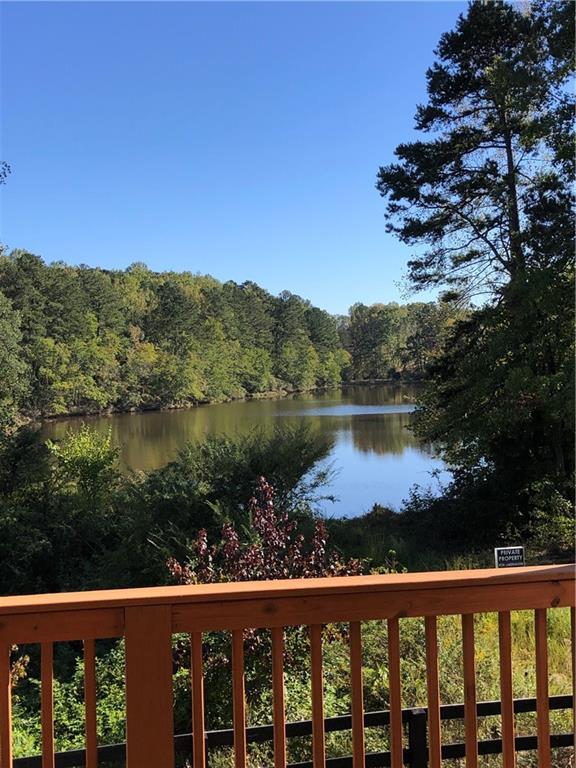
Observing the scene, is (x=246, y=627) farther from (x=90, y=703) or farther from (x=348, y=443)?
(x=348, y=443)

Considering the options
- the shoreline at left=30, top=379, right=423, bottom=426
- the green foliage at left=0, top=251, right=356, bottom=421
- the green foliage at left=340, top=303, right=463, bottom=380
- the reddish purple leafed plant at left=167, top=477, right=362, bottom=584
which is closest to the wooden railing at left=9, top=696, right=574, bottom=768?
the reddish purple leafed plant at left=167, top=477, right=362, bottom=584

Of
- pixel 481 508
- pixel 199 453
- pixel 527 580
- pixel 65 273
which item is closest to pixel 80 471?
pixel 199 453

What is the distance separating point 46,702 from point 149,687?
0.22 meters

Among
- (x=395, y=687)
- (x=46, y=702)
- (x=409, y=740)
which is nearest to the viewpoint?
(x=46, y=702)

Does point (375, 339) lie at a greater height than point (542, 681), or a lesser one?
greater

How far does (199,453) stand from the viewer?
8570mm

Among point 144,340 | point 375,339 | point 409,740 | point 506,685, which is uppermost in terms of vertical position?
point 375,339

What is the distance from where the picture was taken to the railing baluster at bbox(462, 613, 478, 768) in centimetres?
150

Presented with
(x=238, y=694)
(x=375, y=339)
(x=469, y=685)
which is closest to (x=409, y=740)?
(x=469, y=685)

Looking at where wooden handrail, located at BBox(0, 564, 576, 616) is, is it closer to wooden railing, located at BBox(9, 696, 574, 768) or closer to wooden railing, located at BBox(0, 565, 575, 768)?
wooden railing, located at BBox(0, 565, 575, 768)

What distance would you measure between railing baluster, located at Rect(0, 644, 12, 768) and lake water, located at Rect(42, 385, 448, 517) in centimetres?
804

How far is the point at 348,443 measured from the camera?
24.4 m

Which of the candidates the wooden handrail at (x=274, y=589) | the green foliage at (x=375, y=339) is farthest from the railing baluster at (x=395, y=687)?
the green foliage at (x=375, y=339)

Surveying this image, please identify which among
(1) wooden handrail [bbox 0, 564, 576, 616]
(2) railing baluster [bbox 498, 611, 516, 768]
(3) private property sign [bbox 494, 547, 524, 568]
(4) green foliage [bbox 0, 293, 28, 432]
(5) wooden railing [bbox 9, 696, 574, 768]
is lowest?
(5) wooden railing [bbox 9, 696, 574, 768]
